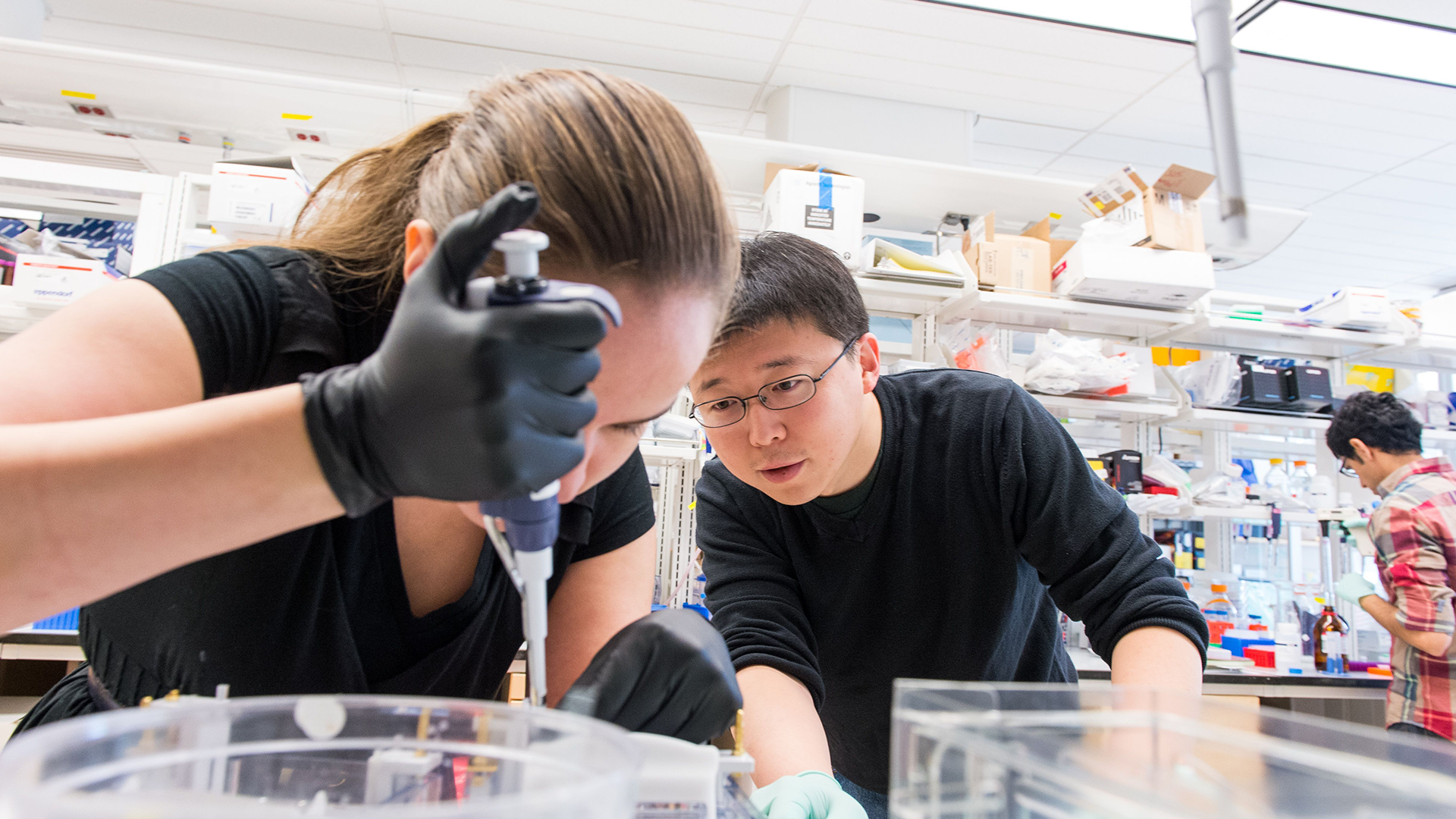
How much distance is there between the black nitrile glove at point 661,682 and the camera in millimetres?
614

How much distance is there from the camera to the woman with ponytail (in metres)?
0.50

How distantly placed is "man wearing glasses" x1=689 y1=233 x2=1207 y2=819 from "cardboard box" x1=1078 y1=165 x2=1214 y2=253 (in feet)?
6.72

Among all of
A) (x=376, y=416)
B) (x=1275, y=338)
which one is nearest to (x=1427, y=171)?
(x=1275, y=338)

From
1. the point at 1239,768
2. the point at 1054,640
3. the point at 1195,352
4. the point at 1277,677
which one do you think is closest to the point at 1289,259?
the point at 1195,352

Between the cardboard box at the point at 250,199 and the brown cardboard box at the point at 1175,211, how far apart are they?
3.04 metres

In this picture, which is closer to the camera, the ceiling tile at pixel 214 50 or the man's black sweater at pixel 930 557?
the man's black sweater at pixel 930 557

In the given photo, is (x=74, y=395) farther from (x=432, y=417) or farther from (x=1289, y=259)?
(x=1289, y=259)

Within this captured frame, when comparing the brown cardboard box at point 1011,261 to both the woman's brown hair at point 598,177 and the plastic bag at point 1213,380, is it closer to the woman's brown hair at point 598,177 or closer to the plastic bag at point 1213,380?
the plastic bag at point 1213,380

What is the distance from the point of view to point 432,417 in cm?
51

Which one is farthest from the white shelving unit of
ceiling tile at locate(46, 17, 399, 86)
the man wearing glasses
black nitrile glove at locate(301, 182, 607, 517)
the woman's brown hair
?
black nitrile glove at locate(301, 182, 607, 517)

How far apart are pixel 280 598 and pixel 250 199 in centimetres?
228

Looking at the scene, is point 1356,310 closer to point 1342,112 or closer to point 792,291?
point 1342,112

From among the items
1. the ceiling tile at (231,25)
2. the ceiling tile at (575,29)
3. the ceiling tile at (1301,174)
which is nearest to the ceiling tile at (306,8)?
the ceiling tile at (231,25)

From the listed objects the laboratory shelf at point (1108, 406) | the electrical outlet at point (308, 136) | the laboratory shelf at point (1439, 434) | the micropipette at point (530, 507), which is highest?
the electrical outlet at point (308, 136)
